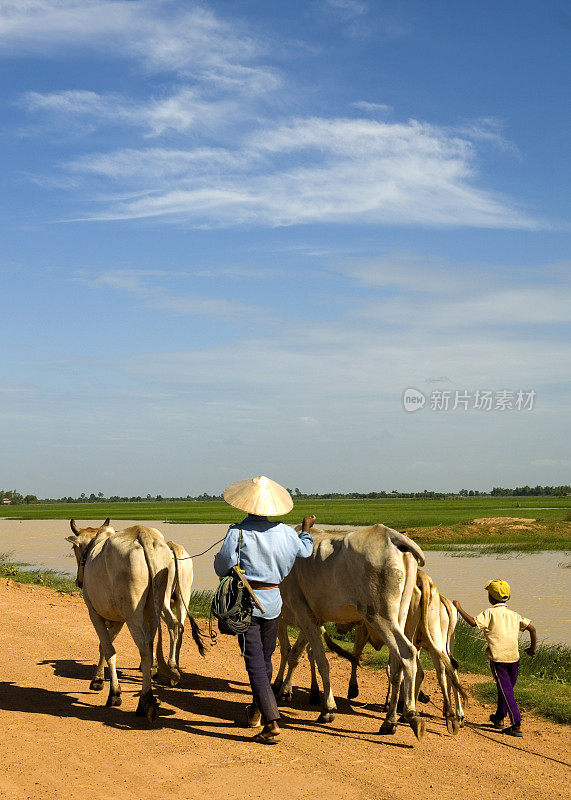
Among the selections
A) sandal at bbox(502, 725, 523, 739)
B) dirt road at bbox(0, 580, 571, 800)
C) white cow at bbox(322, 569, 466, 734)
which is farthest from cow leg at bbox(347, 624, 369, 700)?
sandal at bbox(502, 725, 523, 739)

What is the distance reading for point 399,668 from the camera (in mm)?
7715

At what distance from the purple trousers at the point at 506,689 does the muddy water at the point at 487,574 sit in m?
7.03

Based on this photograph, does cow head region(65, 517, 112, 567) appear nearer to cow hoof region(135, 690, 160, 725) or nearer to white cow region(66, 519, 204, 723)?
white cow region(66, 519, 204, 723)

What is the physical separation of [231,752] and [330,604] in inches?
70.6

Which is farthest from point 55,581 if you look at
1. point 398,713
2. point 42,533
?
point 42,533

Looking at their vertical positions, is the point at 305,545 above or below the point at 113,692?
above

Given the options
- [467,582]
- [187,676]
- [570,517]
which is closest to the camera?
[187,676]

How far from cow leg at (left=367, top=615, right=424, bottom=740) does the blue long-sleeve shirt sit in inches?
39.1

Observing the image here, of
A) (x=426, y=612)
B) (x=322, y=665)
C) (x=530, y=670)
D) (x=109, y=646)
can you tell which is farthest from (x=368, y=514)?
(x=426, y=612)

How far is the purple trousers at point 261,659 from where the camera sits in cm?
718

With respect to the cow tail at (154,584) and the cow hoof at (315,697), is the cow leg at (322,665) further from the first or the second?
the cow tail at (154,584)

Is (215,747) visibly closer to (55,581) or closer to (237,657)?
(237,657)

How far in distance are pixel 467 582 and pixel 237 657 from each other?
1367 cm

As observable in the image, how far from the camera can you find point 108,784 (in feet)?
20.3
